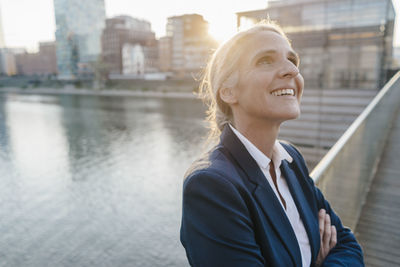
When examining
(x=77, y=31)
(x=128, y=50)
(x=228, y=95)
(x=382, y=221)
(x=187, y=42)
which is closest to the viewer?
(x=228, y=95)

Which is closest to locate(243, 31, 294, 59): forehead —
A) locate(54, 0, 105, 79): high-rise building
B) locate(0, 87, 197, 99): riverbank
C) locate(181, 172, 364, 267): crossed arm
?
locate(181, 172, 364, 267): crossed arm

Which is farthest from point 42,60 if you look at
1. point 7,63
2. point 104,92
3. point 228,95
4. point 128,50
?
point 228,95

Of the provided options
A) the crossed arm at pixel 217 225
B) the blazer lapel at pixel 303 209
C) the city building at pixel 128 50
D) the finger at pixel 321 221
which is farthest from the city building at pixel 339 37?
the city building at pixel 128 50

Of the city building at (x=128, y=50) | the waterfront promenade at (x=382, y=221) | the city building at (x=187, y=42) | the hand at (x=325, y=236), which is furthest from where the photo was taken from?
the city building at (x=128, y=50)

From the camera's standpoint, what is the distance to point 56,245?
299 inches

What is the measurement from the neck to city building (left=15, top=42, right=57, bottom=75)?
123 metres

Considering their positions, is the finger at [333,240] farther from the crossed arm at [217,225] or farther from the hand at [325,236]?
the crossed arm at [217,225]

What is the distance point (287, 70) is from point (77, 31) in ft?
362

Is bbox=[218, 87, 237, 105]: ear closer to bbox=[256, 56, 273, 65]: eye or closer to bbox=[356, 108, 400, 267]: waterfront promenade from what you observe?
bbox=[256, 56, 273, 65]: eye

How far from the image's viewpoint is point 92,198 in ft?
33.3

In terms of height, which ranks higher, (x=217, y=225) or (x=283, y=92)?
(x=283, y=92)

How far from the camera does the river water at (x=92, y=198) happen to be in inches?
290

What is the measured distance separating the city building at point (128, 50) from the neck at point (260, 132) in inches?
3255

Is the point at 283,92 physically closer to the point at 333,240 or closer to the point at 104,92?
the point at 333,240
